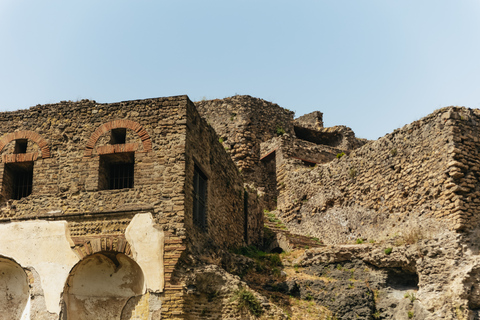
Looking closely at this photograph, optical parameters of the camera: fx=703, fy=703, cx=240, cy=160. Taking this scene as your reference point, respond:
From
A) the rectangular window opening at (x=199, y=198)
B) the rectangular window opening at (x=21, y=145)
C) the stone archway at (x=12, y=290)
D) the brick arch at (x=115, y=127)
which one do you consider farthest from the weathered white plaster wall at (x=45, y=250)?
the rectangular window opening at (x=199, y=198)

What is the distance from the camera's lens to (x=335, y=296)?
711 inches

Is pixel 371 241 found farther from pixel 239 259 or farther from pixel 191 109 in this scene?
pixel 191 109

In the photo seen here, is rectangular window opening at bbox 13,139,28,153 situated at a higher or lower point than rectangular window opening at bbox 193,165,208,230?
higher

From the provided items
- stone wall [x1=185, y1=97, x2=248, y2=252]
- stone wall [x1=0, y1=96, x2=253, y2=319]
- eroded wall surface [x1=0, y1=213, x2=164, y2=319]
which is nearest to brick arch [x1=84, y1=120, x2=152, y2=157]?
stone wall [x1=0, y1=96, x2=253, y2=319]

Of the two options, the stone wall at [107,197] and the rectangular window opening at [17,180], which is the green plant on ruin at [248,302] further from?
the rectangular window opening at [17,180]

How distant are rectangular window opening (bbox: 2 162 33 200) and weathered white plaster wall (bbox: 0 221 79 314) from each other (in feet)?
4.46

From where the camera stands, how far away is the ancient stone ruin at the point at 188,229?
649 inches

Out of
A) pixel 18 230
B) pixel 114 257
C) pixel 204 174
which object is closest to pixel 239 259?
pixel 204 174

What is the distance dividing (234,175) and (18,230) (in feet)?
23.4

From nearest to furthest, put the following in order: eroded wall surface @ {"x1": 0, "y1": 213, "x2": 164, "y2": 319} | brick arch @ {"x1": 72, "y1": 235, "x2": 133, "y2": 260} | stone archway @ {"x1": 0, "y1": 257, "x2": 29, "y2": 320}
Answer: eroded wall surface @ {"x1": 0, "y1": 213, "x2": 164, "y2": 319} < brick arch @ {"x1": 72, "y1": 235, "x2": 133, "y2": 260} < stone archway @ {"x1": 0, "y1": 257, "x2": 29, "y2": 320}

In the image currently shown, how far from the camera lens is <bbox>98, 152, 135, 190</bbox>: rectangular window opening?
17844 millimetres

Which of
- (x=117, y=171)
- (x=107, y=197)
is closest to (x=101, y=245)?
(x=107, y=197)

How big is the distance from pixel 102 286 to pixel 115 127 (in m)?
4.05

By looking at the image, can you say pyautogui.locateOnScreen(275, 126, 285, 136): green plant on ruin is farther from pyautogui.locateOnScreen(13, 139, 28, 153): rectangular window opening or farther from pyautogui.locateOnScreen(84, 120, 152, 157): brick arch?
pyautogui.locateOnScreen(13, 139, 28, 153): rectangular window opening
